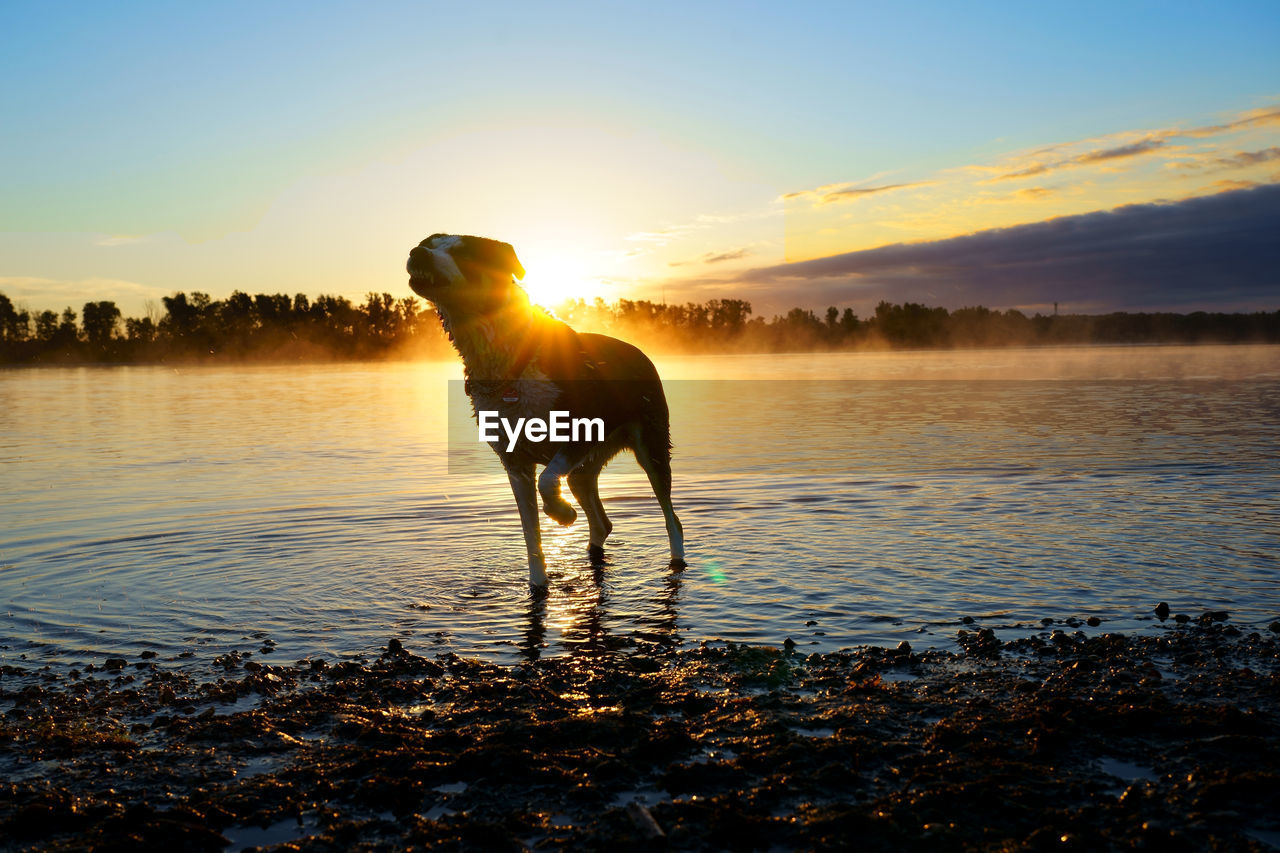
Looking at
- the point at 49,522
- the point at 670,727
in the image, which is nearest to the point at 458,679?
the point at 670,727

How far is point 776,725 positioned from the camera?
4.92m

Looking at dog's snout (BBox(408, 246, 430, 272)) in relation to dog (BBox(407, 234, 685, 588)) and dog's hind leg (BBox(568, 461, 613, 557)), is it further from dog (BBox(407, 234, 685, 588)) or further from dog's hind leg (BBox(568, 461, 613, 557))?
dog's hind leg (BBox(568, 461, 613, 557))

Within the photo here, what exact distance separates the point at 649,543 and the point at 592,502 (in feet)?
3.03

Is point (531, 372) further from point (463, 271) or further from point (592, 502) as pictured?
point (592, 502)

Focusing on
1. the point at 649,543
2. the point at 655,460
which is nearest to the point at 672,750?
the point at 655,460

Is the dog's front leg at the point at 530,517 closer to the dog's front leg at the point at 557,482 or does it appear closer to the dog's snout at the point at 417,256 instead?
the dog's front leg at the point at 557,482

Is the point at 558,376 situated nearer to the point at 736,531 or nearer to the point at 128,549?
the point at 736,531

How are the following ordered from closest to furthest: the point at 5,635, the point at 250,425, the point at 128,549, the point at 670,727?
the point at 670,727 < the point at 5,635 < the point at 128,549 < the point at 250,425

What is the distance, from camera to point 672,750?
461 centimetres

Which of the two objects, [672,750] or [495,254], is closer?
[672,750]

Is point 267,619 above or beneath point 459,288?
beneath

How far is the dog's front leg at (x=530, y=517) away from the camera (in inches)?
328

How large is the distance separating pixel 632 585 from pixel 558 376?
2041 mm

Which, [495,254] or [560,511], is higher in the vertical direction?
[495,254]
